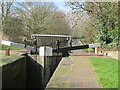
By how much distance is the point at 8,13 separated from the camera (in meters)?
43.4

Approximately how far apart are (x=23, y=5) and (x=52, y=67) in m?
27.6

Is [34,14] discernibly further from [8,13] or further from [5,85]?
[5,85]

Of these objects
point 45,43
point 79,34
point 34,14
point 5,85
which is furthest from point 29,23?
point 5,85

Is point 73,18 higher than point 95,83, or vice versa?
point 73,18

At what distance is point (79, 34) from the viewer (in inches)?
2194

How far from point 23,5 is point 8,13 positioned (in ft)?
15.0

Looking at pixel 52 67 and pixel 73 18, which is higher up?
pixel 73 18

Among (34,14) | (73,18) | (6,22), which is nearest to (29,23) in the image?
(34,14)

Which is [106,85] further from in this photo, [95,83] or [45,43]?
[45,43]

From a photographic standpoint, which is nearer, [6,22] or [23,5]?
[6,22]

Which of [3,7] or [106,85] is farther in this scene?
[3,7]

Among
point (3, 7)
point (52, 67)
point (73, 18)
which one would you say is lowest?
point (52, 67)

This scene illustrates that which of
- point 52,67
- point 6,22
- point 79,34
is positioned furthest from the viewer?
point 79,34

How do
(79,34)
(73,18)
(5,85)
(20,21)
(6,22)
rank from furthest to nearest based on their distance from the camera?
(79,34), (20,21), (6,22), (73,18), (5,85)
